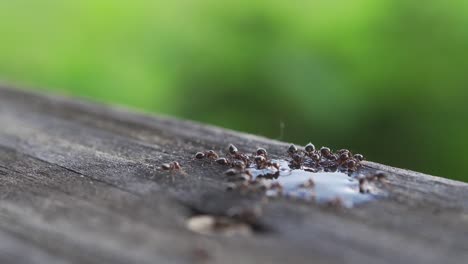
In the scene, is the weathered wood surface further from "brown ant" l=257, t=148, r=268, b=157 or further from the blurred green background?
the blurred green background

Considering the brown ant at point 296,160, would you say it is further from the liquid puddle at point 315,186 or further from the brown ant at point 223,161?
the brown ant at point 223,161

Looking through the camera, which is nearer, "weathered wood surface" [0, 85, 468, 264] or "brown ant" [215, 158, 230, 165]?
"weathered wood surface" [0, 85, 468, 264]

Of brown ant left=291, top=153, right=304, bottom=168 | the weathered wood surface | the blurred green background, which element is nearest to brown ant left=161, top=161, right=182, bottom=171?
the weathered wood surface

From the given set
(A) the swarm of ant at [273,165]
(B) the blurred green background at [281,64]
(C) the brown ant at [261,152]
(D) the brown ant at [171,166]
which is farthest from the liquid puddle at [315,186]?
(B) the blurred green background at [281,64]

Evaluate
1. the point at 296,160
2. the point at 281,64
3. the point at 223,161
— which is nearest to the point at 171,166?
the point at 223,161

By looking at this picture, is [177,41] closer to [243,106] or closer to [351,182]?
[243,106]

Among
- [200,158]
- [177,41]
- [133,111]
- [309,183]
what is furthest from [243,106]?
[309,183]

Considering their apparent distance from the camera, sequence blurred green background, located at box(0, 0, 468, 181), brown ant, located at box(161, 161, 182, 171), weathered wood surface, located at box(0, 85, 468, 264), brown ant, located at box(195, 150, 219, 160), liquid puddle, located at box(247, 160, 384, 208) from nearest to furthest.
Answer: weathered wood surface, located at box(0, 85, 468, 264)
liquid puddle, located at box(247, 160, 384, 208)
brown ant, located at box(161, 161, 182, 171)
brown ant, located at box(195, 150, 219, 160)
blurred green background, located at box(0, 0, 468, 181)
